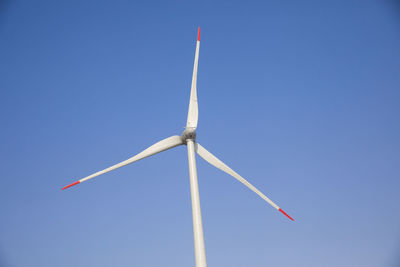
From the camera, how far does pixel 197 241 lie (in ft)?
75.5

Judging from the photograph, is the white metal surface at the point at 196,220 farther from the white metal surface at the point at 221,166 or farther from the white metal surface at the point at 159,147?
the white metal surface at the point at 221,166

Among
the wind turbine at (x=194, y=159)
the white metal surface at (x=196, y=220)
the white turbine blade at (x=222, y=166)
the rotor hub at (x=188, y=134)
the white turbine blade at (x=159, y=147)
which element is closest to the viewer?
Answer: the white metal surface at (x=196, y=220)

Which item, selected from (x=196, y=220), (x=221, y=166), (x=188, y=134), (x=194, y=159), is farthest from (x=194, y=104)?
(x=196, y=220)

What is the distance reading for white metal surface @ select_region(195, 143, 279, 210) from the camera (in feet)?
94.6

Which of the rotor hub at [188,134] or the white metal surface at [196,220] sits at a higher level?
the rotor hub at [188,134]

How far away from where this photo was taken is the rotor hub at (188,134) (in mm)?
27531

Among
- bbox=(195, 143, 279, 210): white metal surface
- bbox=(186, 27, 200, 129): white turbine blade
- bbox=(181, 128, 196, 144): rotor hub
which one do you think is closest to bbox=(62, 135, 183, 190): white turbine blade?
bbox=(181, 128, 196, 144): rotor hub

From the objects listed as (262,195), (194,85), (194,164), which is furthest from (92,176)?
(262,195)

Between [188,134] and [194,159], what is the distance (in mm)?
2152

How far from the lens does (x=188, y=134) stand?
27516 mm

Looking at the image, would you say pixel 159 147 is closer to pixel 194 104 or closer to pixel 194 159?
pixel 194 159

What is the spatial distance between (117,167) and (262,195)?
39.2 feet

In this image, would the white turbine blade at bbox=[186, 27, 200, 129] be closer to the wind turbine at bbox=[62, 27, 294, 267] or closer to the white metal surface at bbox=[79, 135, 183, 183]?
the wind turbine at bbox=[62, 27, 294, 267]

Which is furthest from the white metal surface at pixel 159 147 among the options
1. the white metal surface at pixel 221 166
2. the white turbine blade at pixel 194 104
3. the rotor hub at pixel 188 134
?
the white metal surface at pixel 221 166
